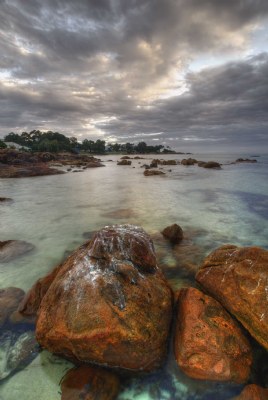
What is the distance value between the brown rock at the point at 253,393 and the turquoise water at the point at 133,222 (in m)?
0.23

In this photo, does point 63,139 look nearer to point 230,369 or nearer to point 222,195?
point 222,195

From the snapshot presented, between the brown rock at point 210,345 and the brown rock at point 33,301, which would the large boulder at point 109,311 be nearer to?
the brown rock at point 33,301

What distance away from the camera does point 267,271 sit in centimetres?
457

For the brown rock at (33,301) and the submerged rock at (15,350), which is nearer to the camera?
the submerged rock at (15,350)

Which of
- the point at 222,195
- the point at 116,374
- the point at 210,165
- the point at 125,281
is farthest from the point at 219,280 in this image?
the point at 210,165

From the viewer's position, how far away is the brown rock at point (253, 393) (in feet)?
11.0

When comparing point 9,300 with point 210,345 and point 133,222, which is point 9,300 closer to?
point 210,345

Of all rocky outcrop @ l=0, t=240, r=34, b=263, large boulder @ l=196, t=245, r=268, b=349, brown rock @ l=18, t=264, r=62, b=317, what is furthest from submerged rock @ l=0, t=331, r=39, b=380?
rocky outcrop @ l=0, t=240, r=34, b=263

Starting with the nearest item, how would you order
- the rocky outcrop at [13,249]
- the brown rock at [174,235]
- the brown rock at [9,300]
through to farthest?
1. the brown rock at [9,300]
2. the rocky outcrop at [13,249]
3. the brown rock at [174,235]

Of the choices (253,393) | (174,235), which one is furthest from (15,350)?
(174,235)

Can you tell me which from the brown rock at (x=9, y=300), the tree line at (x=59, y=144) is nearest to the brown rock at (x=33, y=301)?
the brown rock at (x=9, y=300)

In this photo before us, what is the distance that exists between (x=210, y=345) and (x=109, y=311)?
5.79 ft

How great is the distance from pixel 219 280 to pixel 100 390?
9.86 feet

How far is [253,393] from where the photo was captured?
3.40 metres
